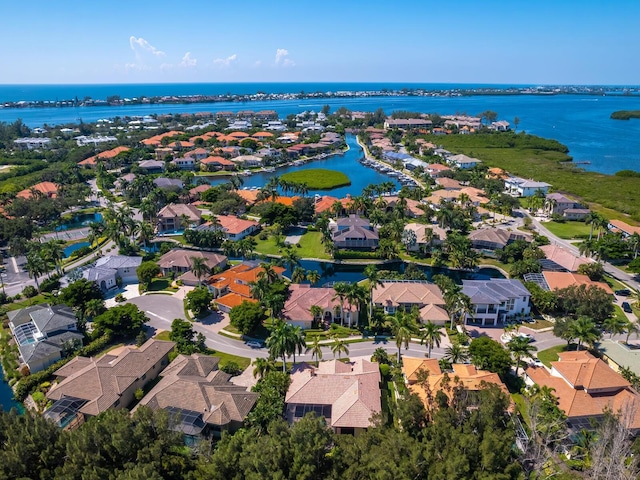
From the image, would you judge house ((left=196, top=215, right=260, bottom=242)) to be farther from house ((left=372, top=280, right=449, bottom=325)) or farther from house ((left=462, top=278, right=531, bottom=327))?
house ((left=462, top=278, right=531, bottom=327))

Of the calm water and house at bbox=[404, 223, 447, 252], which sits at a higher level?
house at bbox=[404, 223, 447, 252]

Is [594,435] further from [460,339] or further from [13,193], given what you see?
[13,193]

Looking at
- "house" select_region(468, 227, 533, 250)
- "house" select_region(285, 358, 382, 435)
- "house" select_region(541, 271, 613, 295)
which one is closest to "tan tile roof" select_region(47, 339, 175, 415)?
"house" select_region(285, 358, 382, 435)

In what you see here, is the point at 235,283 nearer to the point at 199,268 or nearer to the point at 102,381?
the point at 199,268

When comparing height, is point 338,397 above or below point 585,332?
below

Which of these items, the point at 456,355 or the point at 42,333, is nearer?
the point at 456,355

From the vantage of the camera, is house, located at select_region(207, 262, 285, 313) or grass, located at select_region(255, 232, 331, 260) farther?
grass, located at select_region(255, 232, 331, 260)

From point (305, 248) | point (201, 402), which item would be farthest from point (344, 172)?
point (201, 402)

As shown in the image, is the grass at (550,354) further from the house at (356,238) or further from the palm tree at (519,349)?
the house at (356,238)

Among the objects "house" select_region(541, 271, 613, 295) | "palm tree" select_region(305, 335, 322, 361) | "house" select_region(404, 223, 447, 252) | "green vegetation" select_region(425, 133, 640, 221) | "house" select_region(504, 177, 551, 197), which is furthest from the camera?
"house" select_region(504, 177, 551, 197)
